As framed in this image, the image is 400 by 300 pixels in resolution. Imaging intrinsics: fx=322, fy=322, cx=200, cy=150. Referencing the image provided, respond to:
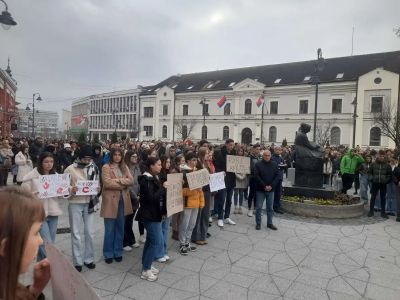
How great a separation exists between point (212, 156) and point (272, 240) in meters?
2.78

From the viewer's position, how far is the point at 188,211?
620 centimetres

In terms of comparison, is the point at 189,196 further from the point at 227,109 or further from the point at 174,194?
the point at 227,109

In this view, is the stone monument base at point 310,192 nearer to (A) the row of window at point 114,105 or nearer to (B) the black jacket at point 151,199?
(B) the black jacket at point 151,199

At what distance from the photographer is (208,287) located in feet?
15.9

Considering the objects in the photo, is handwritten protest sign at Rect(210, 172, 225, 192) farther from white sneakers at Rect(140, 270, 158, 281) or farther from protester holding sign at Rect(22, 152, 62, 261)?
protester holding sign at Rect(22, 152, 62, 261)

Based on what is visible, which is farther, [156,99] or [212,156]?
[156,99]

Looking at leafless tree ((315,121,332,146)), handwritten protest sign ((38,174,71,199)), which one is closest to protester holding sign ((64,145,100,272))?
handwritten protest sign ((38,174,71,199))

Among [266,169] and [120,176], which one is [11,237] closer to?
[120,176]

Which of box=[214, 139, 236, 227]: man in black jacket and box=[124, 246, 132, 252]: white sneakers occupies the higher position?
box=[214, 139, 236, 227]: man in black jacket

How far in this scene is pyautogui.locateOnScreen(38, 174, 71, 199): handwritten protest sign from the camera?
16.1ft

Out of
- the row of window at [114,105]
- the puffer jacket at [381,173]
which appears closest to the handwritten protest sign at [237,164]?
the puffer jacket at [381,173]

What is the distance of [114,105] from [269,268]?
80.1 metres

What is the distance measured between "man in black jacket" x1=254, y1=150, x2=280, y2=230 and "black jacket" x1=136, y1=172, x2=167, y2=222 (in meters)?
3.60

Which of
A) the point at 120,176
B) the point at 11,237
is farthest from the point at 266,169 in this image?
the point at 11,237
